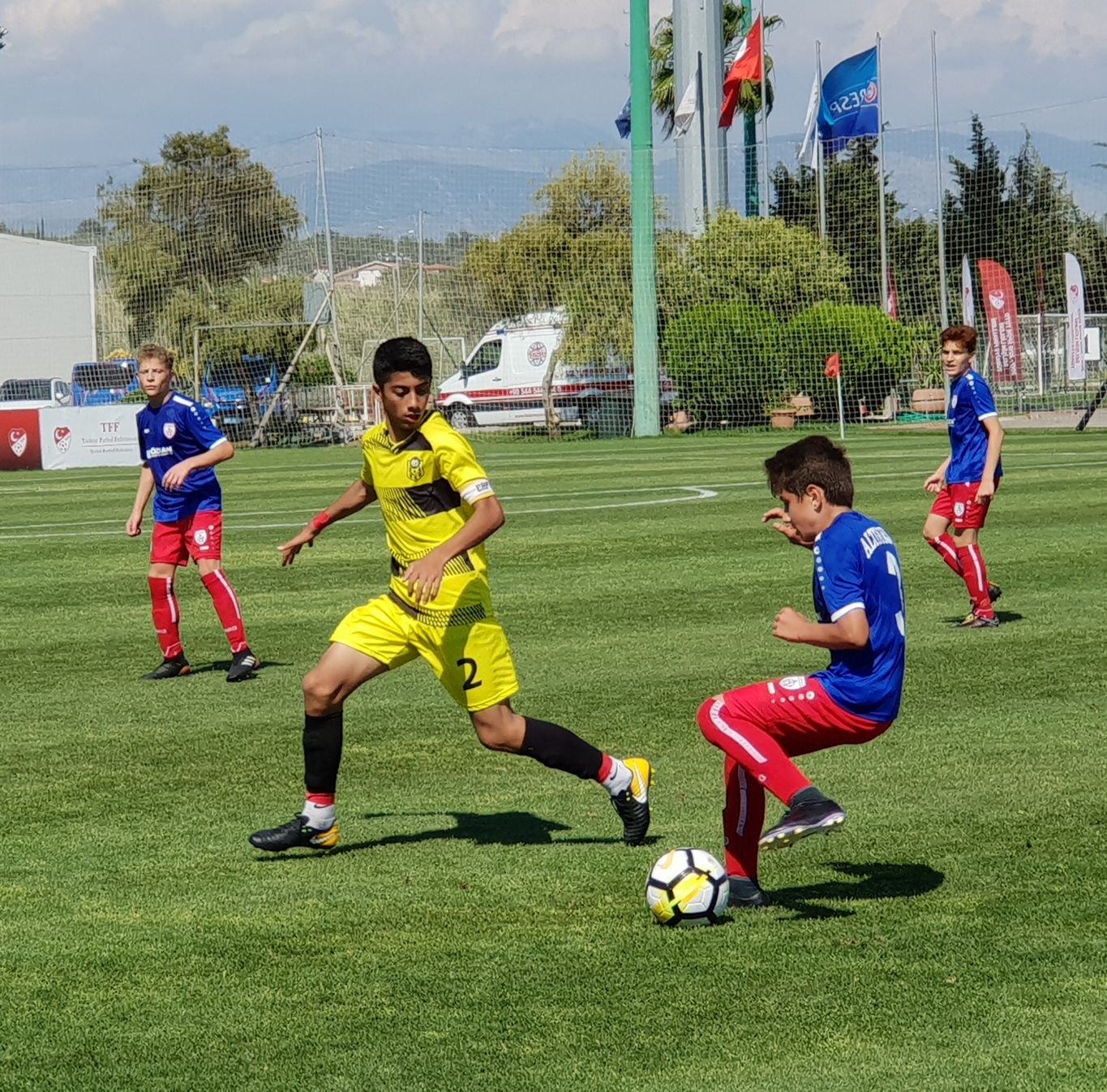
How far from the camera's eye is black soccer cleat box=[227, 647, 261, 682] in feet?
31.8

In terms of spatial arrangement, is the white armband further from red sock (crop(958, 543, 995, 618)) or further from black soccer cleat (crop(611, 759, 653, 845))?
red sock (crop(958, 543, 995, 618))

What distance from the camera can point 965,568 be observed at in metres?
10.8

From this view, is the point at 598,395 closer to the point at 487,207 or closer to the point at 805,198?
the point at 487,207

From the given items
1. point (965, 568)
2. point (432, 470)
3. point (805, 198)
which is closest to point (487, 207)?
point (805, 198)

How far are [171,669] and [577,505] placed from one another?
10.8 m

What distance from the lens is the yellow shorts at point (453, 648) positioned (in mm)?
5773

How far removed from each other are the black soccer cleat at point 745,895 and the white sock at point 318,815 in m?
1.55

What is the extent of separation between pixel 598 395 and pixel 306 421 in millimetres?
7099

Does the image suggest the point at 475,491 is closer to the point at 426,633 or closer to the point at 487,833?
the point at 426,633

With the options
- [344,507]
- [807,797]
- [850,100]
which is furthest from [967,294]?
[807,797]

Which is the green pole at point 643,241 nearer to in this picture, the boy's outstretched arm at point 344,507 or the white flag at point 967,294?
the white flag at point 967,294

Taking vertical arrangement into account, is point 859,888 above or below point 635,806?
below

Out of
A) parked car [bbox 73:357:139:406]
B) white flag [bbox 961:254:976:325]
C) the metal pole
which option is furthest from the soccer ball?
parked car [bbox 73:357:139:406]

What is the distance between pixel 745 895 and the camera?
511cm
